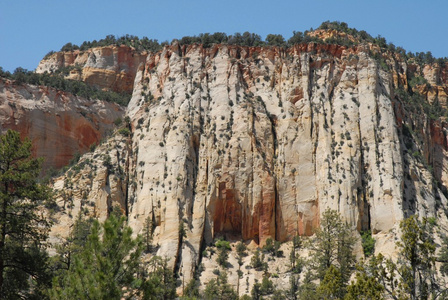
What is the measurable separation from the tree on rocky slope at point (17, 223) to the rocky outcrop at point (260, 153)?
24.9 m

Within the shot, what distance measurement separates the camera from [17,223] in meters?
35.4

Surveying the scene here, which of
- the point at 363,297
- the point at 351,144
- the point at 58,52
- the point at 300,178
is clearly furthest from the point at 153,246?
the point at 58,52

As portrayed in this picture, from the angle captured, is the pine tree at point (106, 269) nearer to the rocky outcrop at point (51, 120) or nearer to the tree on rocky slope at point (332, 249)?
the tree on rocky slope at point (332, 249)

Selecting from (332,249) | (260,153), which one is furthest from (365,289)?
(260,153)

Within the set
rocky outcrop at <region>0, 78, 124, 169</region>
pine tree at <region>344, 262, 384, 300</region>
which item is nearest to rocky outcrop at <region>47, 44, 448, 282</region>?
rocky outcrop at <region>0, 78, 124, 169</region>

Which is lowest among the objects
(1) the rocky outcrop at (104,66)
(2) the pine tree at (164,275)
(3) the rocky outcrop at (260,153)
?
(2) the pine tree at (164,275)

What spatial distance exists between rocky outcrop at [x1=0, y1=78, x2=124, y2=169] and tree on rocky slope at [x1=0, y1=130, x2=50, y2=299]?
3897 cm

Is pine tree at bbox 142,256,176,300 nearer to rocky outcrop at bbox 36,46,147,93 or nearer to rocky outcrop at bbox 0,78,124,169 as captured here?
rocky outcrop at bbox 0,78,124,169

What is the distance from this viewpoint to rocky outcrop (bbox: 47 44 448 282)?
6431 cm

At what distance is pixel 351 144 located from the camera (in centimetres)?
6775

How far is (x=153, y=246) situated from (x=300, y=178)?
49.1 feet

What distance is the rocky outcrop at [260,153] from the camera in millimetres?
64312

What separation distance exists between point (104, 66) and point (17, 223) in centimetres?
5910

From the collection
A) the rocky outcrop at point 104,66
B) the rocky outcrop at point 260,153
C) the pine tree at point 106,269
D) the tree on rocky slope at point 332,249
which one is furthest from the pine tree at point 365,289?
the rocky outcrop at point 104,66
